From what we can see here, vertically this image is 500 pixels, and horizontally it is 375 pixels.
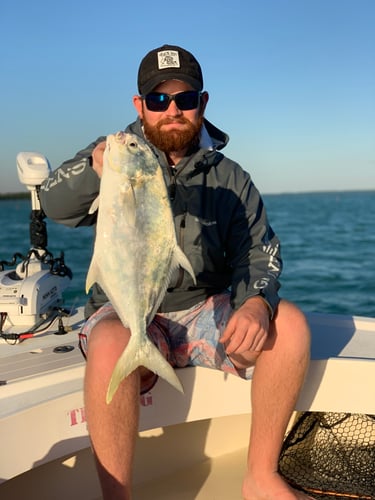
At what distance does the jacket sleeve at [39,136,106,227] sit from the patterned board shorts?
46 centimetres

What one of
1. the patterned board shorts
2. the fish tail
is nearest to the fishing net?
the patterned board shorts

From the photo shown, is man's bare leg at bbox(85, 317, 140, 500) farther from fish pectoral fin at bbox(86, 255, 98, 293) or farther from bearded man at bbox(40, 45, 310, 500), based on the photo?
fish pectoral fin at bbox(86, 255, 98, 293)

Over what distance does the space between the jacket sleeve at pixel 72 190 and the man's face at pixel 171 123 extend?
0.32 m

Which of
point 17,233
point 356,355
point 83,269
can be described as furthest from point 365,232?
point 356,355

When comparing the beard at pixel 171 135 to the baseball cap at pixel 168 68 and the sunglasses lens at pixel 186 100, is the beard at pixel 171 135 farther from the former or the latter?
the baseball cap at pixel 168 68

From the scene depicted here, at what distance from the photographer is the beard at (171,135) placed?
2756 millimetres

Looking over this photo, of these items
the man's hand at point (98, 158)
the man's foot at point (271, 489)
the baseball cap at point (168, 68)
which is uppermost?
the baseball cap at point (168, 68)

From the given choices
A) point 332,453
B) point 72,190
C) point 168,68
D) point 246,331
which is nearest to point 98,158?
point 72,190

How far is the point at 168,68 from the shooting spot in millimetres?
2727

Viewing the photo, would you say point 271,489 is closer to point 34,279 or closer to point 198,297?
point 198,297

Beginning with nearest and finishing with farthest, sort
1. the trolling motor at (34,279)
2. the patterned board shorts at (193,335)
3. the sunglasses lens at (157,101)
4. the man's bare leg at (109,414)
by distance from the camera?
the man's bare leg at (109,414), the patterned board shorts at (193,335), the sunglasses lens at (157,101), the trolling motor at (34,279)

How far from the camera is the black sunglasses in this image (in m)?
2.70

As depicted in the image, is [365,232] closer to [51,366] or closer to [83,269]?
[83,269]

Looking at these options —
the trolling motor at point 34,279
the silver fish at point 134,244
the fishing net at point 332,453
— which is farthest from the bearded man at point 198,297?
the trolling motor at point 34,279
